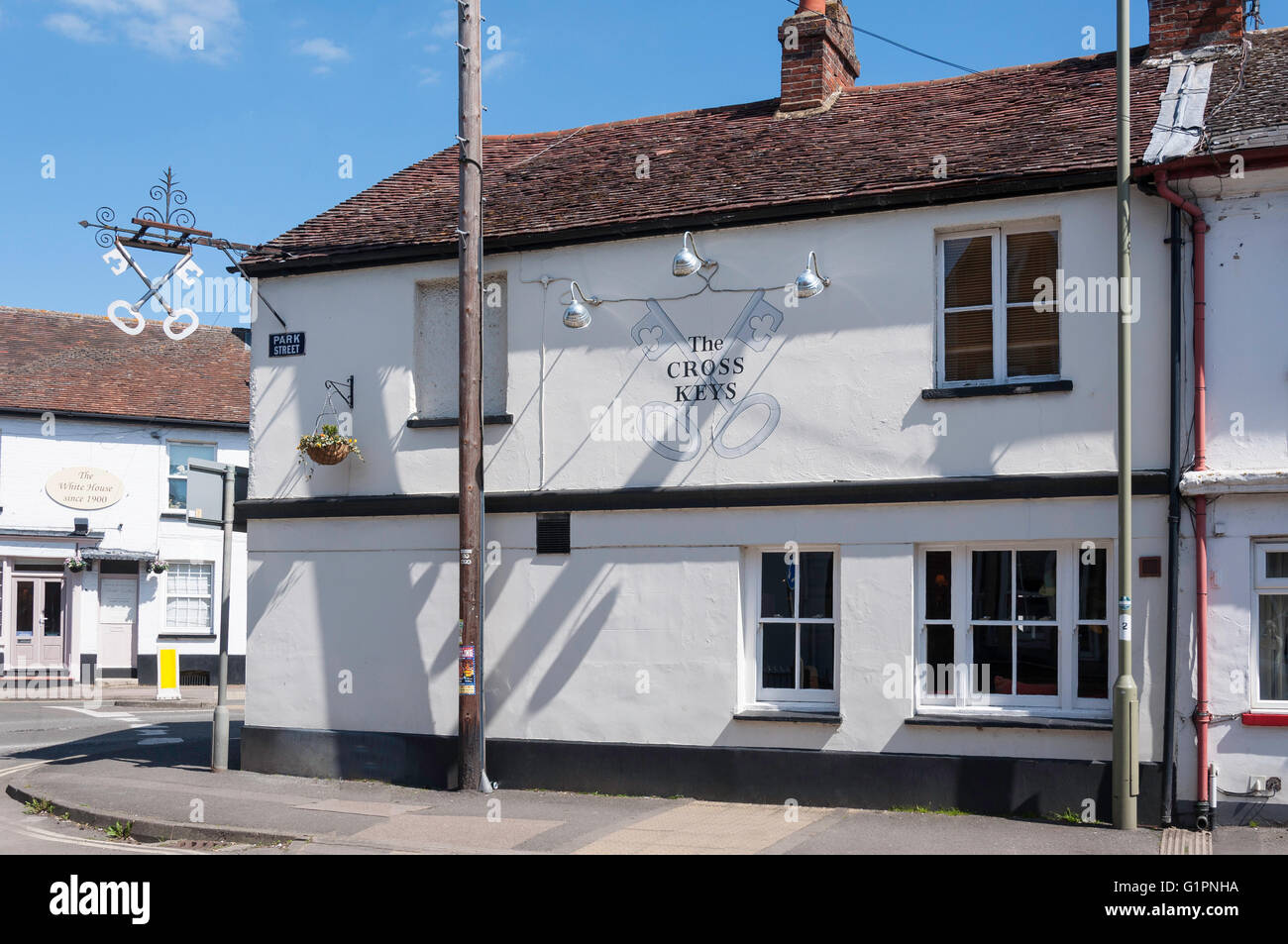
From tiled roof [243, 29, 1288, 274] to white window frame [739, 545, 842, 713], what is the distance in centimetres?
318

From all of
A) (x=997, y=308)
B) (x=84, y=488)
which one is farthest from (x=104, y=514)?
(x=997, y=308)

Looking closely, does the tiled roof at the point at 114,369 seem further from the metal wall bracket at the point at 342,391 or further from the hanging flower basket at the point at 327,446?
the hanging flower basket at the point at 327,446

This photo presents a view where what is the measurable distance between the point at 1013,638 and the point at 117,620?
2312 centimetres

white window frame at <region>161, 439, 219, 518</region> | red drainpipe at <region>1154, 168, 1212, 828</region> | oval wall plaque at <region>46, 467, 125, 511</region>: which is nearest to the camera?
red drainpipe at <region>1154, 168, 1212, 828</region>

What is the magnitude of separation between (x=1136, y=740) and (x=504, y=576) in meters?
6.01

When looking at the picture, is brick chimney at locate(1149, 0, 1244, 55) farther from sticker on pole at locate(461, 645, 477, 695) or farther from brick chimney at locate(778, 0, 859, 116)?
sticker on pole at locate(461, 645, 477, 695)

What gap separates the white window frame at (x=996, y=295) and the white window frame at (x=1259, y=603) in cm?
217

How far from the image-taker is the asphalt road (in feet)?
33.6

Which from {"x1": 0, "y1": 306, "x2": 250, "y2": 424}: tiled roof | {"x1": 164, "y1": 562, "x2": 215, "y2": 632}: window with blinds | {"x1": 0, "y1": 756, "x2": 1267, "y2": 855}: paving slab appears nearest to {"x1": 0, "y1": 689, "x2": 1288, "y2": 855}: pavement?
{"x1": 0, "y1": 756, "x2": 1267, "y2": 855}: paving slab

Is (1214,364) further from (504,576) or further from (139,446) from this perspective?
(139,446)

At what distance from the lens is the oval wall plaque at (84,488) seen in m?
27.5

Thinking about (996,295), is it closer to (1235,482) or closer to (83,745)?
(1235,482)

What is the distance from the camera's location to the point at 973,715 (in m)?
11.0

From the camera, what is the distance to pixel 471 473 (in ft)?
40.4
